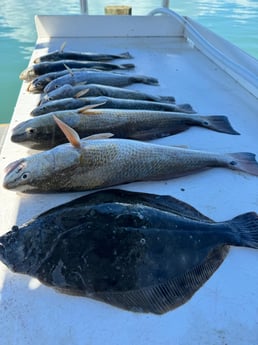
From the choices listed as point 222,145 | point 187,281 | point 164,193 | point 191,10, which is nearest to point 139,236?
point 187,281

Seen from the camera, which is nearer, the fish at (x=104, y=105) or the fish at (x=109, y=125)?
the fish at (x=109, y=125)

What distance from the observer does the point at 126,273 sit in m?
1.39

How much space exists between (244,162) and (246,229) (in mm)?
694

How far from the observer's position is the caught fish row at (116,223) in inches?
55.0

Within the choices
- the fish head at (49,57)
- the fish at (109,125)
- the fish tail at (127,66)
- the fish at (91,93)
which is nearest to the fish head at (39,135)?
the fish at (109,125)

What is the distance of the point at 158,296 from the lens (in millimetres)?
1388

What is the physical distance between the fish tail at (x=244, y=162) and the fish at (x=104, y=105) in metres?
0.79

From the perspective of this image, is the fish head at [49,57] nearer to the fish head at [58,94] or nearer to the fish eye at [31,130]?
the fish head at [58,94]

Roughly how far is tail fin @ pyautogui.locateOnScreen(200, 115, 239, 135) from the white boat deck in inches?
2.4

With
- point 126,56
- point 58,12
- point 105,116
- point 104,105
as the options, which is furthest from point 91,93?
point 58,12

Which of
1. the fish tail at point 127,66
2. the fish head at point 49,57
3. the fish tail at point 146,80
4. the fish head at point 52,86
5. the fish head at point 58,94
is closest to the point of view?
the fish head at point 58,94

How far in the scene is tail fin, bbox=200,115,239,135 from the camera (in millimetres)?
2648

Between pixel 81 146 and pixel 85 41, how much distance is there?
12.1 ft

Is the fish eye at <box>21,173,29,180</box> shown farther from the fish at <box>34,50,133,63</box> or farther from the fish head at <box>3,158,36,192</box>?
the fish at <box>34,50,133,63</box>
